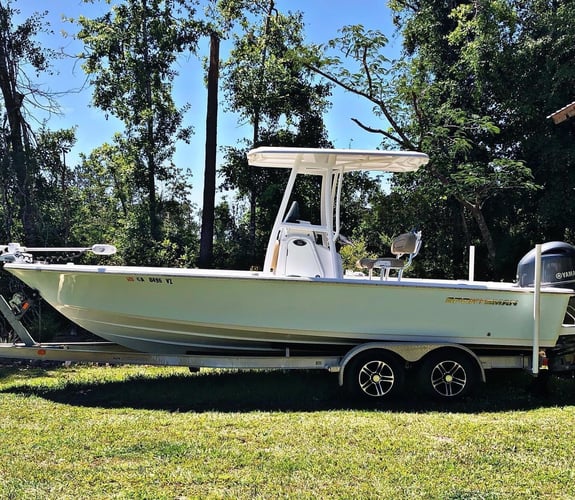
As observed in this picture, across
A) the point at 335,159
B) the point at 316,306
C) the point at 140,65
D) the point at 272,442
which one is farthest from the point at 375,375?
the point at 140,65

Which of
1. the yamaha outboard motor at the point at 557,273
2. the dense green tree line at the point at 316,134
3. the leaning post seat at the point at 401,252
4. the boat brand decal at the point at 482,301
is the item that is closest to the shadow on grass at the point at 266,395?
the yamaha outboard motor at the point at 557,273

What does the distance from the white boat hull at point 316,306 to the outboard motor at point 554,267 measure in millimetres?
456

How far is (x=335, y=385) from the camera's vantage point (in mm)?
5918

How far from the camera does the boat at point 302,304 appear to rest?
207 inches

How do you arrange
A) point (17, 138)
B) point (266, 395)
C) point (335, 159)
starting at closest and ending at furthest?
point (266, 395), point (335, 159), point (17, 138)

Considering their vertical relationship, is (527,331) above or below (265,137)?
below

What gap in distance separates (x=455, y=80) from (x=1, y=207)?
1055 cm

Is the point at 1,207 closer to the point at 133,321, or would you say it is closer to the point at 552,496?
the point at 133,321

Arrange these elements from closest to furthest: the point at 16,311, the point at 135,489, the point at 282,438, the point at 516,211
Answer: the point at 135,489, the point at 282,438, the point at 16,311, the point at 516,211

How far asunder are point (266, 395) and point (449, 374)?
1.84 meters

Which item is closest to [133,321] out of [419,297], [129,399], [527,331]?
[129,399]

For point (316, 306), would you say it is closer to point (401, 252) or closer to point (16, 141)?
point (401, 252)

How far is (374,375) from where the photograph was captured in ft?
17.3

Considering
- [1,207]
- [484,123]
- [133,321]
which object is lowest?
[133,321]
